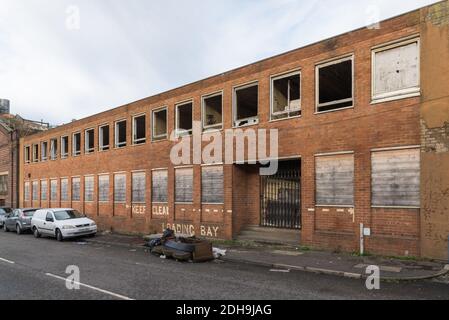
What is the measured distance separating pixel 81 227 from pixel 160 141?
5759mm

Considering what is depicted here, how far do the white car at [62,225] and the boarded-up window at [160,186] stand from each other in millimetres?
3432

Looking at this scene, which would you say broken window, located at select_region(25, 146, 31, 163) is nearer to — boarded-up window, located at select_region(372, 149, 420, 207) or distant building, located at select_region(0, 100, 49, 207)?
distant building, located at select_region(0, 100, 49, 207)

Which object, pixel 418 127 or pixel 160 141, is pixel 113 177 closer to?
pixel 160 141

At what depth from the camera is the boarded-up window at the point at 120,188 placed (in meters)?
24.0

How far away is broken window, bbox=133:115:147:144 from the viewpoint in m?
23.2

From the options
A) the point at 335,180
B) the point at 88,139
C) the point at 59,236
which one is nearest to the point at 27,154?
the point at 88,139

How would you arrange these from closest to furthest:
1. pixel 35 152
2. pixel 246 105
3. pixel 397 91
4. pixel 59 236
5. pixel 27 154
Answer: pixel 397 91
pixel 246 105
pixel 59 236
pixel 35 152
pixel 27 154

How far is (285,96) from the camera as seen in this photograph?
16594 millimetres

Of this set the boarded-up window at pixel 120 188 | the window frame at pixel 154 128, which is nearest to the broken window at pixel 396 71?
the window frame at pixel 154 128

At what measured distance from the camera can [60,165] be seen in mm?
30797

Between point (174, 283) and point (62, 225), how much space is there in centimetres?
1249

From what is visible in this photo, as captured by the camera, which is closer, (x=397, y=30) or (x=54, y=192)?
(x=397, y=30)

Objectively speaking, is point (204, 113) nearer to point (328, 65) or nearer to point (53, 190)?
point (328, 65)
